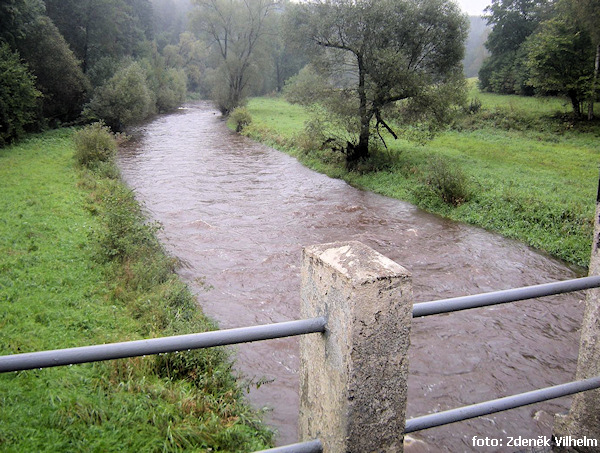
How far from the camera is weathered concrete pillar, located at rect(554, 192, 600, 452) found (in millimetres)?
2967

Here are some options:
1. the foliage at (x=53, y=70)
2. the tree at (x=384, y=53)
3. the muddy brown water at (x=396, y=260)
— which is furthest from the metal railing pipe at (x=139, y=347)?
the foliage at (x=53, y=70)

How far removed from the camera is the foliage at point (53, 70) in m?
27.2

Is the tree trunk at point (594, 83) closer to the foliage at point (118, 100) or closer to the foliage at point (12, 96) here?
the foliage at point (118, 100)

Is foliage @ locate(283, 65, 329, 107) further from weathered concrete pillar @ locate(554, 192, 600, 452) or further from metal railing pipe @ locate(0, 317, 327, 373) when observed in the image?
metal railing pipe @ locate(0, 317, 327, 373)

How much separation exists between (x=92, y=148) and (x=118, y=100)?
14513mm

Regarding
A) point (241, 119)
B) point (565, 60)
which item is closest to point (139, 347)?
point (565, 60)

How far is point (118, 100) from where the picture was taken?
3147 centimetres

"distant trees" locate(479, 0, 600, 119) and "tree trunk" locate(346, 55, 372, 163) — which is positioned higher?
"distant trees" locate(479, 0, 600, 119)

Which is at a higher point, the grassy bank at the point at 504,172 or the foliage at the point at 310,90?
the foliage at the point at 310,90

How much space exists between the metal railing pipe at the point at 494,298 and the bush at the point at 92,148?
18.0 meters

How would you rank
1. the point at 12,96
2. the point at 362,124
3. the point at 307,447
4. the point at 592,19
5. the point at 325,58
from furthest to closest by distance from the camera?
the point at 592,19, the point at 12,96, the point at 325,58, the point at 362,124, the point at 307,447

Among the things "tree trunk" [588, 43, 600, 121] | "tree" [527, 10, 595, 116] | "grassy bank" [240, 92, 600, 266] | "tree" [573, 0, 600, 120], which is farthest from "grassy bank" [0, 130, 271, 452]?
"tree" [527, 10, 595, 116]

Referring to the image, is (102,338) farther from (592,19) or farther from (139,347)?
(592,19)

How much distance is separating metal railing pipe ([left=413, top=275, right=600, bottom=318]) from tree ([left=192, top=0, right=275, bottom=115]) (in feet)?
150
